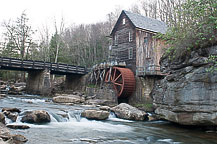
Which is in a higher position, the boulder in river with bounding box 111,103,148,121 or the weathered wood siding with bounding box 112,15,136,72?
the weathered wood siding with bounding box 112,15,136,72

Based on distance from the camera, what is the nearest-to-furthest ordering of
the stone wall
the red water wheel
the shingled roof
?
the stone wall → the red water wheel → the shingled roof

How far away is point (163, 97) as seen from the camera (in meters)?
10.2

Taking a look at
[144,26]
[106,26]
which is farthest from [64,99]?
[106,26]

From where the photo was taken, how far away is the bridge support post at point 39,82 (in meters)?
23.4

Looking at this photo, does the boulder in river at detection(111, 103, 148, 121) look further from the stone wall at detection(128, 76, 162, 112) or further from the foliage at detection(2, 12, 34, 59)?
the foliage at detection(2, 12, 34, 59)

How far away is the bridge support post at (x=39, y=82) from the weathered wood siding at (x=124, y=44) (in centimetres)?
791

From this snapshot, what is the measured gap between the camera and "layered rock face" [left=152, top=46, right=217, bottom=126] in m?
7.95

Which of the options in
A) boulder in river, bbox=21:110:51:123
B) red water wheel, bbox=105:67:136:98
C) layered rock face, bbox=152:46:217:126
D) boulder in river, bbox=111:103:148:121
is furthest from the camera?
red water wheel, bbox=105:67:136:98

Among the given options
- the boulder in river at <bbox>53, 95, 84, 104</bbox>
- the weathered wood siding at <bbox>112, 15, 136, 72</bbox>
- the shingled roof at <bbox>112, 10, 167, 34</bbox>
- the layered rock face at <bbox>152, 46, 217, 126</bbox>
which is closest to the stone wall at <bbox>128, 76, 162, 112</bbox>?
the weathered wood siding at <bbox>112, 15, 136, 72</bbox>

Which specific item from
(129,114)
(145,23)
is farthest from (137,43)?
(129,114)

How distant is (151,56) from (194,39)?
10970mm

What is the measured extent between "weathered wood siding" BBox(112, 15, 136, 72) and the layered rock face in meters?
11.2

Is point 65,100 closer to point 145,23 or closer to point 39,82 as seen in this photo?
point 39,82

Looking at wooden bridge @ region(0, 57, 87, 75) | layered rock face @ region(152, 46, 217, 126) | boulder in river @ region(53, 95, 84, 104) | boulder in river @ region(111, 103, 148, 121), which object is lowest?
boulder in river @ region(111, 103, 148, 121)
